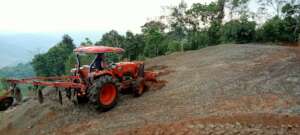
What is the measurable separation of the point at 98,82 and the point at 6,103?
5.74 metres

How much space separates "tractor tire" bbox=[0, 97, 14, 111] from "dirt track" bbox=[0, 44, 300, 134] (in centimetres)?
29

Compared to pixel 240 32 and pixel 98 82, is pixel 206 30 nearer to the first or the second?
pixel 240 32

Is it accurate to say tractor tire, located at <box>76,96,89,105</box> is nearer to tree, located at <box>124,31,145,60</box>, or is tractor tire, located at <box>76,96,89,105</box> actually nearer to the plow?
the plow

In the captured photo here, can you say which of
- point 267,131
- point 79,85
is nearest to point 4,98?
point 79,85

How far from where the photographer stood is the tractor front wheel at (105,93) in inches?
356

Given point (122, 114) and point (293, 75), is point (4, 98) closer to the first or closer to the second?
point (122, 114)

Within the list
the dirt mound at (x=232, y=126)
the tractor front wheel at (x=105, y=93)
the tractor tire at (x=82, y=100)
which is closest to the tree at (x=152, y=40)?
the tractor tire at (x=82, y=100)

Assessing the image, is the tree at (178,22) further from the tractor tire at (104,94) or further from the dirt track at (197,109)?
the tractor tire at (104,94)

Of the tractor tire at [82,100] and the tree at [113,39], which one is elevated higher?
the tree at [113,39]

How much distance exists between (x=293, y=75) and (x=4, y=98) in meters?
10.6

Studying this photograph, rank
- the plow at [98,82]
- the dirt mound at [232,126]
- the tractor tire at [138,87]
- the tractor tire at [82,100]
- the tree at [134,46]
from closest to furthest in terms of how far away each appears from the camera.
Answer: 1. the dirt mound at [232,126]
2. the plow at [98,82]
3. the tractor tire at [82,100]
4. the tractor tire at [138,87]
5. the tree at [134,46]

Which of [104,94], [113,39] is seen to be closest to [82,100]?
[104,94]

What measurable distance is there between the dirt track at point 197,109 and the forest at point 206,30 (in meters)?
13.1

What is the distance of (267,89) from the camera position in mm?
9594
